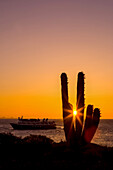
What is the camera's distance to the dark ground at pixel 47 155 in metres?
16.5

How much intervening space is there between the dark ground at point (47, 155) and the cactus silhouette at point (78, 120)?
767 millimetres

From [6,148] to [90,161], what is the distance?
6.98 meters

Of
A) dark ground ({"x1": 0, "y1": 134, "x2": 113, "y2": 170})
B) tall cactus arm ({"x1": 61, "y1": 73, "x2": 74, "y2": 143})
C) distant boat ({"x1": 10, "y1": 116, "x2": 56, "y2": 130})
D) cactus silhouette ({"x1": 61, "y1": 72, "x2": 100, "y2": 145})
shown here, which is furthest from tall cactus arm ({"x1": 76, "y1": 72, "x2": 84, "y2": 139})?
distant boat ({"x1": 10, "y1": 116, "x2": 56, "y2": 130})

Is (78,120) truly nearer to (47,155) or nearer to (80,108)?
(80,108)

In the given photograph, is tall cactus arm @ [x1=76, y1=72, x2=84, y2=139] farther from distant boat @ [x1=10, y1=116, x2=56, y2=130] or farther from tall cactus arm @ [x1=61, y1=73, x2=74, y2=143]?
distant boat @ [x1=10, y1=116, x2=56, y2=130]

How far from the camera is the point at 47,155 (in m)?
19.2

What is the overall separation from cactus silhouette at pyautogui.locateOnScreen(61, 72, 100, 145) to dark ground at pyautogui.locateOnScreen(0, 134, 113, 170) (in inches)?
30.2

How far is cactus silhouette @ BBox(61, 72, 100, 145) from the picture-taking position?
2186 cm

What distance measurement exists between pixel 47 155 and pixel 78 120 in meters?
4.07

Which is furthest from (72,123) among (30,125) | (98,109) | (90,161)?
(30,125)

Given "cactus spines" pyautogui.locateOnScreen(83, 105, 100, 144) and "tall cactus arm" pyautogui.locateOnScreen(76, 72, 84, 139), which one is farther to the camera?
"cactus spines" pyautogui.locateOnScreen(83, 105, 100, 144)

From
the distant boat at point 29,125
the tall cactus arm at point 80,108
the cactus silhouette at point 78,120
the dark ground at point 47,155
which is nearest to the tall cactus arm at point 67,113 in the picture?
the cactus silhouette at point 78,120

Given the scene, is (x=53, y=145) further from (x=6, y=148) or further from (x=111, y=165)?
(x=111, y=165)

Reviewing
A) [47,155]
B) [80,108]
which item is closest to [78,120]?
[80,108]
